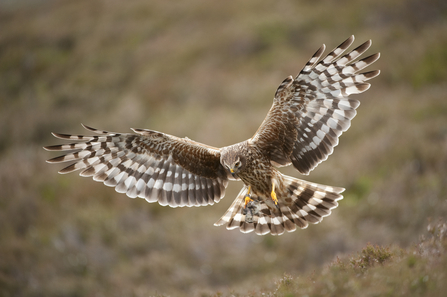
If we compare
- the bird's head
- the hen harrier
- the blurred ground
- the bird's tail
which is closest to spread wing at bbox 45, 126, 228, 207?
the hen harrier

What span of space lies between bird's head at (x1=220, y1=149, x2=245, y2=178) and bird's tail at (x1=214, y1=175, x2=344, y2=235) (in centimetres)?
76

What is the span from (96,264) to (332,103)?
266 inches

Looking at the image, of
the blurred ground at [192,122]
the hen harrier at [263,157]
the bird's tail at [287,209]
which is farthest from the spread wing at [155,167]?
the blurred ground at [192,122]

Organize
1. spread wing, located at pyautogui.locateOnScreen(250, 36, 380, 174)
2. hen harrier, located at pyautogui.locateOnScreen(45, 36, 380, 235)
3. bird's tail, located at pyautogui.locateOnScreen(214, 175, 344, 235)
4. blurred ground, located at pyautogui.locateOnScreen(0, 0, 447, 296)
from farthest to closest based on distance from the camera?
blurred ground, located at pyautogui.locateOnScreen(0, 0, 447, 296) → bird's tail, located at pyautogui.locateOnScreen(214, 175, 344, 235) → hen harrier, located at pyautogui.locateOnScreen(45, 36, 380, 235) → spread wing, located at pyautogui.locateOnScreen(250, 36, 380, 174)

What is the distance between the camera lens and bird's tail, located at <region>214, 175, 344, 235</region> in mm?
5410

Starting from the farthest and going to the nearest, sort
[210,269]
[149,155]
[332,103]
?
[210,269]
[149,155]
[332,103]

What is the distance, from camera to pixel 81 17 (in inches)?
910

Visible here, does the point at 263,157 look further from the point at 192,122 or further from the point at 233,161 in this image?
the point at 192,122

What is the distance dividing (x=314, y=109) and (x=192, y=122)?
922 cm

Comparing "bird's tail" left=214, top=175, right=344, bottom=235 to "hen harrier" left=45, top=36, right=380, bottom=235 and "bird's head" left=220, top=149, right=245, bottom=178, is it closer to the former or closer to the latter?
"hen harrier" left=45, top=36, right=380, bottom=235

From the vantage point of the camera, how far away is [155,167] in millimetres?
6004

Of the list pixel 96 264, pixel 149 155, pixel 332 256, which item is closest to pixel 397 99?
pixel 332 256

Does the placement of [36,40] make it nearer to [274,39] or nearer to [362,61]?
[274,39]

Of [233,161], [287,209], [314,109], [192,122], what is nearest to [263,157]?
[233,161]
